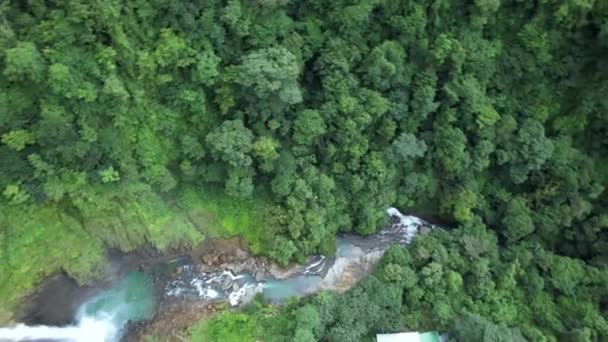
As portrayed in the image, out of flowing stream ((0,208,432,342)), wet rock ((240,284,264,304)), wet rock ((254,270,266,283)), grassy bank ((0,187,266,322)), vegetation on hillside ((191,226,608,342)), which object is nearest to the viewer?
grassy bank ((0,187,266,322))

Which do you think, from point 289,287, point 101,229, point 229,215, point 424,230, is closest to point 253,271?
point 289,287

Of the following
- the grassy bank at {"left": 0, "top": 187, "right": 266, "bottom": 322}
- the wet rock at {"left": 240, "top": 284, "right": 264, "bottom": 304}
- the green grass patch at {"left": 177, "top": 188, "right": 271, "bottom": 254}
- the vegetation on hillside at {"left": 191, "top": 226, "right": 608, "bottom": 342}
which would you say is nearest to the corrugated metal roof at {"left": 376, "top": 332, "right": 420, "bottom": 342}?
the vegetation on hillside at {"left": 191, "top": 226, "right": 608, "bottom": 342}

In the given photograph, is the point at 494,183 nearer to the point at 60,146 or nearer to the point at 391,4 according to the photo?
the point at 391,4

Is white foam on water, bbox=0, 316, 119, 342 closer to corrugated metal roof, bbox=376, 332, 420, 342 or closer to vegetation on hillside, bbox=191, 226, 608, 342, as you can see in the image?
vegetation on hillside, bbox=191, 226, 608, 342

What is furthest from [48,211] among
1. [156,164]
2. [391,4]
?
[391,4]

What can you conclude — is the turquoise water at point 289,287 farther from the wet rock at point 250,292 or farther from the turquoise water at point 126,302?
the turquoise water at point 126,302
